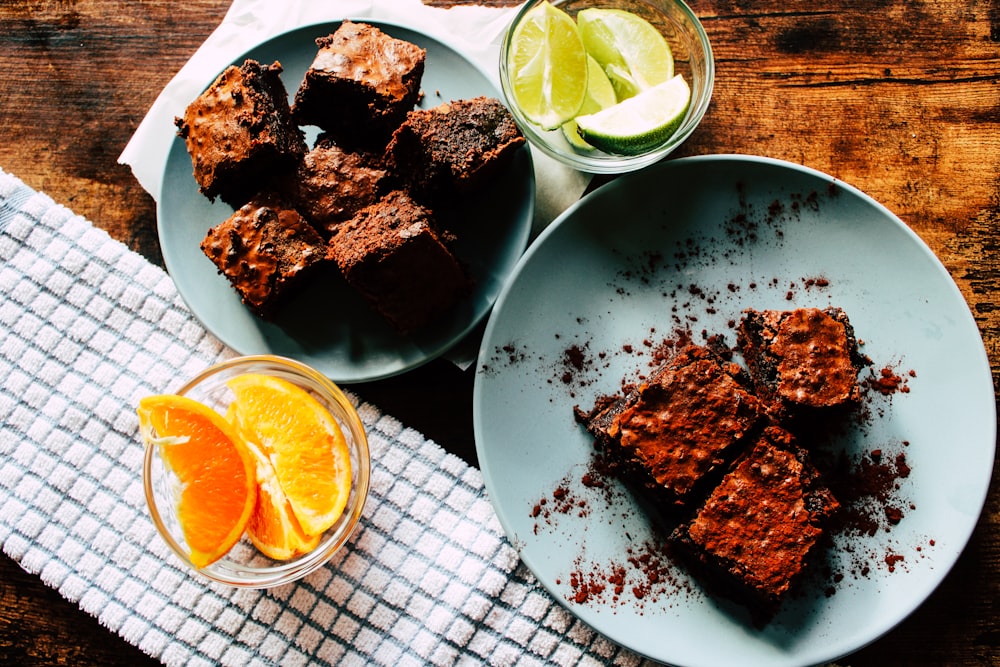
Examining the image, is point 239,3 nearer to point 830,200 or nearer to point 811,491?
point 830,200

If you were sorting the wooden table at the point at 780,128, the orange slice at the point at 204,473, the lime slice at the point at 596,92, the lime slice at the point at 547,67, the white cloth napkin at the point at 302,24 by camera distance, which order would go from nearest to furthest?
the orange slice at the point at 204,473 → the lime slice at the point at 547,67 → the lime slice at the point at 596,92 → the wooden table at the point at 780,128 → the white cloth napkin at the point at 302,24

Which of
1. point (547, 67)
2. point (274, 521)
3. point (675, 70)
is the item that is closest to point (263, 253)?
point (274, 521)

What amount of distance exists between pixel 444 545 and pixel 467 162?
1588 millimetres

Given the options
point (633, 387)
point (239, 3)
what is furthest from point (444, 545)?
point (239, 3)

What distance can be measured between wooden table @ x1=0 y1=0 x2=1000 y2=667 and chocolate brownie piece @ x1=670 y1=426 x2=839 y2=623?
79 cm

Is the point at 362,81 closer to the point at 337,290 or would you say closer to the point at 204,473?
the point at 337,290

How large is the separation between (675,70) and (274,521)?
253cm

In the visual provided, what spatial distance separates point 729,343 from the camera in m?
3.15

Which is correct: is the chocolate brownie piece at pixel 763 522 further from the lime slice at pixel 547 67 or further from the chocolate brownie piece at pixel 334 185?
the chocolate brownie piece at pixel 334 185

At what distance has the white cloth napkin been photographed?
336cm

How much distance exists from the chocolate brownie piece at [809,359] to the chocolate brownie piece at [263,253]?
1866 mm

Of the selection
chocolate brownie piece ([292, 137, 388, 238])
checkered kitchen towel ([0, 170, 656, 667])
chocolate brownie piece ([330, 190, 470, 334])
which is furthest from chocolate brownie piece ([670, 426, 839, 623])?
chocolate brownie piece ([292, 137, 388, 238])

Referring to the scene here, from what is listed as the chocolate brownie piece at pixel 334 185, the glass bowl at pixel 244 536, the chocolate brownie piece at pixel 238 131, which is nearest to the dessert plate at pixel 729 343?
the glass bowl at pixel 244 536

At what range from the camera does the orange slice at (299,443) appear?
2.79 metres
